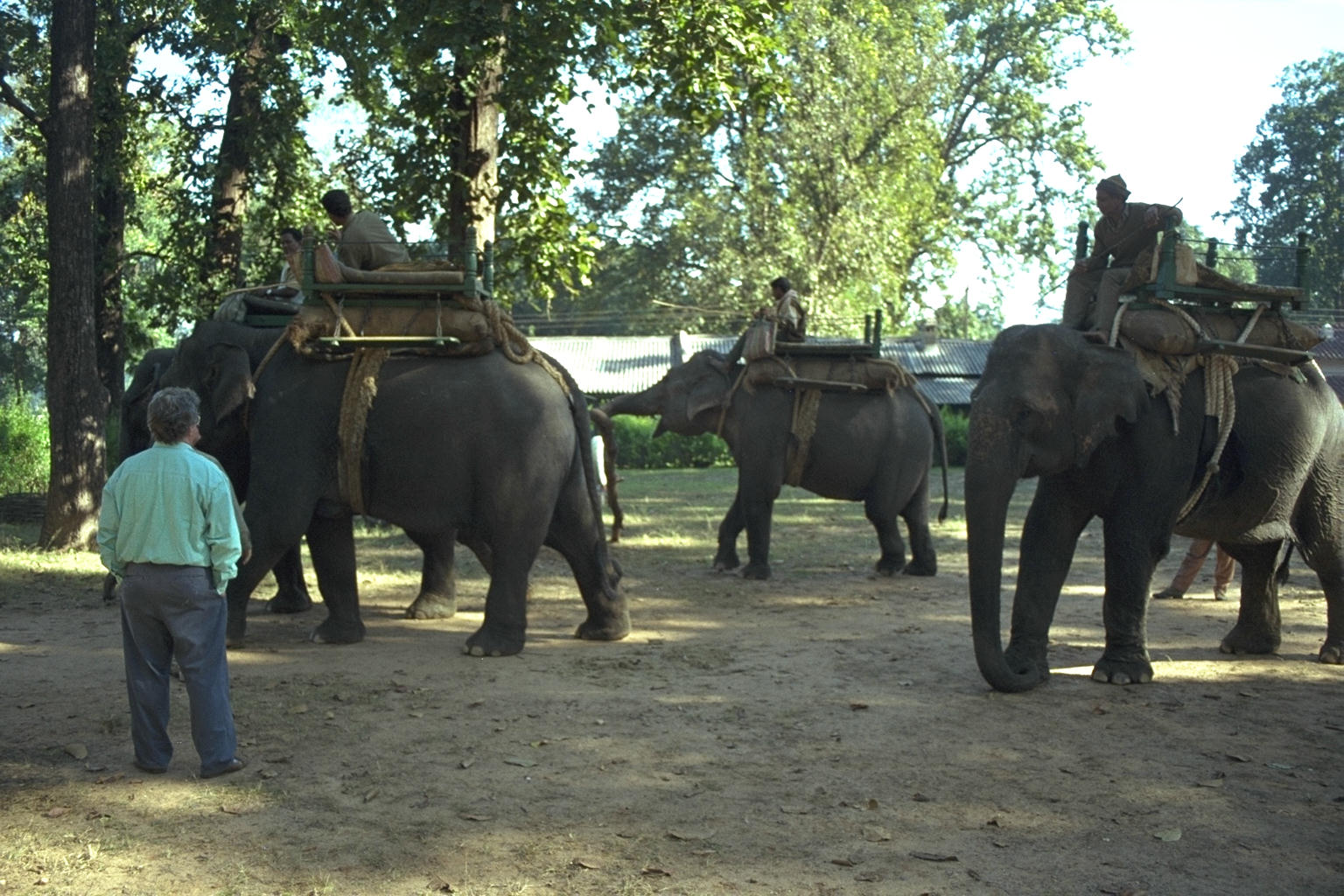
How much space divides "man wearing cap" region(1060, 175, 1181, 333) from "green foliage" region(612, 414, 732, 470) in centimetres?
2897

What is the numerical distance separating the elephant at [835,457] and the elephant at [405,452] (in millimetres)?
4288

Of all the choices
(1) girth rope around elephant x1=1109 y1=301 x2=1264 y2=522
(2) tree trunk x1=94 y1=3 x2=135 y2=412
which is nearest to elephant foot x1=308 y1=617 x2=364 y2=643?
(1) girth rope around elephant x1=1109 y1=301 x2=1264 y2=522

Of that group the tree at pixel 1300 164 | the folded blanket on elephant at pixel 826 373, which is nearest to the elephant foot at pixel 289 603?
the folded blanket on elephant at pixel 826 373

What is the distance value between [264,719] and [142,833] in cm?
179

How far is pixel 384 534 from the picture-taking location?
17.4 meters

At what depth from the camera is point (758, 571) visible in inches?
533

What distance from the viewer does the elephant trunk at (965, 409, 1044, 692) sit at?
7.91 metres

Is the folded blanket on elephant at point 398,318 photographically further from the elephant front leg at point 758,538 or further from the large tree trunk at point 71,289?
the large tree trunk at point 71,289

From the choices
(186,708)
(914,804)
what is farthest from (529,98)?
(914,804)

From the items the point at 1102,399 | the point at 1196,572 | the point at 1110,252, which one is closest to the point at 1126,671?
the point at 1102,399

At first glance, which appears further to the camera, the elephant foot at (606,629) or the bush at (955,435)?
the bush at (955,435)

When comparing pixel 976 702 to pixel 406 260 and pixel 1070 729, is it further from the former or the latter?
pixel 406 260

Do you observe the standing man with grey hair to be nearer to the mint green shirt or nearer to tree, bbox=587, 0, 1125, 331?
the mint green shirt

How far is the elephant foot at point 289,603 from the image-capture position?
11.3m
